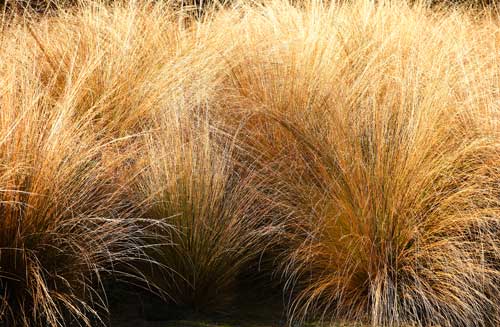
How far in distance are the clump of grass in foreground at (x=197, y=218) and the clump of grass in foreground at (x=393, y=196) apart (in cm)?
19

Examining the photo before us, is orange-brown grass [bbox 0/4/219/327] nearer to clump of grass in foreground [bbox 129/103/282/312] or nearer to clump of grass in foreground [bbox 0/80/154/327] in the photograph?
clump of grass in foreground [bbox 0/80/154/327]

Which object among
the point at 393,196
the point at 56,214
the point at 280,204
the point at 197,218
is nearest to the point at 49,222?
the point at 56,214

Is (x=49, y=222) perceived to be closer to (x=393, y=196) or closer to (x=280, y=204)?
(x=280, y=204)

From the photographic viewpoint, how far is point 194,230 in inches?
126

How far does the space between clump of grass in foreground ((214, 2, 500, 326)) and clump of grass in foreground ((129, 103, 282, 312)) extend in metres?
0.19

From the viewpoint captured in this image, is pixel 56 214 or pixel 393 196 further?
pixel 393 196

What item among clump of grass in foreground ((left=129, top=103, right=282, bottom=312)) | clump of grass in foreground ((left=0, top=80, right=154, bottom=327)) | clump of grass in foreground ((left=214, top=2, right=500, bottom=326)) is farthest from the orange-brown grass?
clump of grass in foreground ((left=214, top=2, right=500, bottom=326))

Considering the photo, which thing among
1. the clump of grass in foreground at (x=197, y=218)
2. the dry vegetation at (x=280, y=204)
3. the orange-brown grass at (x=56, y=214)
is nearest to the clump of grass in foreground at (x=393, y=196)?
the dry vegetation at (x=280, y=204)

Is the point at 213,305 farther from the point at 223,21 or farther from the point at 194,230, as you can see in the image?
the point at 223,21

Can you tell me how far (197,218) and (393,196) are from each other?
75cm

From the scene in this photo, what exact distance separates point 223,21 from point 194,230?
102 inches

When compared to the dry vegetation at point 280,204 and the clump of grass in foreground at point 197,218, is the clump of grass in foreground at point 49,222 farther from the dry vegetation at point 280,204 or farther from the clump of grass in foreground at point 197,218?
the clump of grass in foreground at point 197,218

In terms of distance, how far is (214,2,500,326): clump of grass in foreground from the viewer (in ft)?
10.1

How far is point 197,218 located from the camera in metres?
3.22
